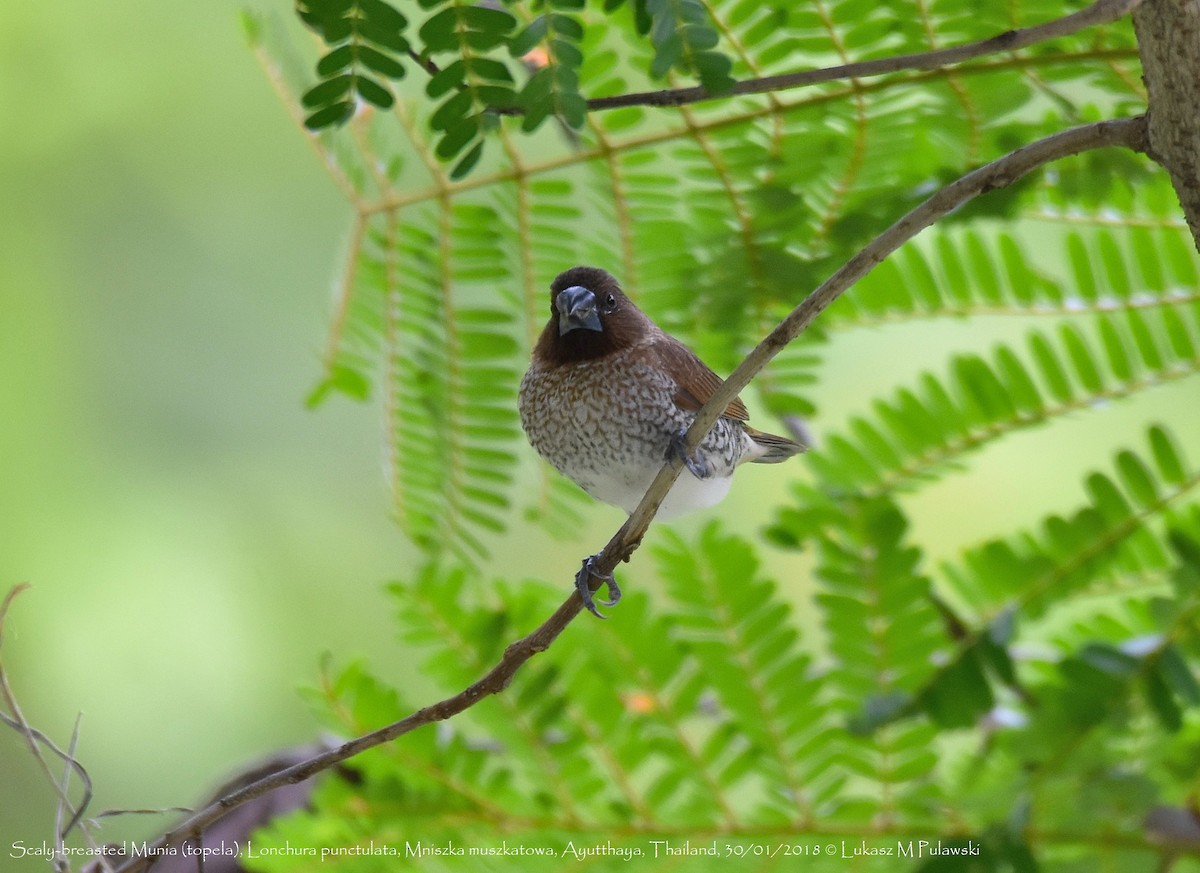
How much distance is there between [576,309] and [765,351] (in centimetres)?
69

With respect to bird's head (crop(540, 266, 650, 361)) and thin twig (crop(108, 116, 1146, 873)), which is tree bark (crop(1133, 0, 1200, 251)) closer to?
thin twig (crop(108, 116, 1146, 873))

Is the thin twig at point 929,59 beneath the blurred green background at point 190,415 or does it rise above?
above

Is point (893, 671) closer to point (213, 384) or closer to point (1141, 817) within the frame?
point (1141, 817)

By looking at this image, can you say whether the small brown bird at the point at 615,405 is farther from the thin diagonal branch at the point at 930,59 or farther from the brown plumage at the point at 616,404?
the thin diagonal branch at the point at 930,59

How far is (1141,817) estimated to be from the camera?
75.4 inches

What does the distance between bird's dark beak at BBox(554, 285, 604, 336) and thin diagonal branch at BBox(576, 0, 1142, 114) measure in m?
0.57

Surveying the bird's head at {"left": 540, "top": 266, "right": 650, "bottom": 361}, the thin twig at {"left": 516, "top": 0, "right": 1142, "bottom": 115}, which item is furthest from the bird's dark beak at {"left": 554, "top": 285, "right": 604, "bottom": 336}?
the thin twig at {"left": 516, "top": 0, "right": 1142, "bottom": 115}

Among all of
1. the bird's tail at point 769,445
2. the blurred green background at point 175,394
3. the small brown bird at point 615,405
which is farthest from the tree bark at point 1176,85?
the blurred green background at point 175,394

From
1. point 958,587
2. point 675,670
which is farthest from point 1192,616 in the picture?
point 675,670

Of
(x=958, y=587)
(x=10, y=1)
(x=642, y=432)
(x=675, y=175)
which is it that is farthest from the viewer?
(x=10, y=1)

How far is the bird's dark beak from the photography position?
5.46ft

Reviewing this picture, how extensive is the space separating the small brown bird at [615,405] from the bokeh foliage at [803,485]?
0.45 feet

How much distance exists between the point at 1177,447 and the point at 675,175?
0.91 meters

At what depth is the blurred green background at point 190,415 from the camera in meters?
3.37
